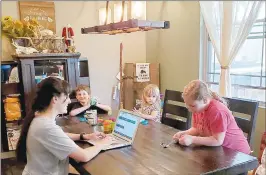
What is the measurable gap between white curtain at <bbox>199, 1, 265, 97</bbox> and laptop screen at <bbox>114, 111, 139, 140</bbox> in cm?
172

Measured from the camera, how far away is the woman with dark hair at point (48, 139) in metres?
1.47

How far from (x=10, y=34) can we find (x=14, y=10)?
13.9 inches

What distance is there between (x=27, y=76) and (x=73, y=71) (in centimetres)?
60

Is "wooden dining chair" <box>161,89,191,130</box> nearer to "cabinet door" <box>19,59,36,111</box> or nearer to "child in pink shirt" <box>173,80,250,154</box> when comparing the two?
"child in pink shirt" <box>173,80,250,154</box>

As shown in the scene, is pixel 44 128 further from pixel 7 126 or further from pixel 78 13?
pixel 78 13

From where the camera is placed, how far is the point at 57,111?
1599mm

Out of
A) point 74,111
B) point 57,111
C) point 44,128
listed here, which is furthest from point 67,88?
point 74,111

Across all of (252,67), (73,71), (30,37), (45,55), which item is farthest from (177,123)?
(30,37)

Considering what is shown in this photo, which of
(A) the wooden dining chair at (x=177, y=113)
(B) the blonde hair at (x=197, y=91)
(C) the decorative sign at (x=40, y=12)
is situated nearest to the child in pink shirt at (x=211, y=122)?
(B) the blonde hair at (x=197, y=91)

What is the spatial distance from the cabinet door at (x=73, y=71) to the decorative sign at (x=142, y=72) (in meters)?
0.99

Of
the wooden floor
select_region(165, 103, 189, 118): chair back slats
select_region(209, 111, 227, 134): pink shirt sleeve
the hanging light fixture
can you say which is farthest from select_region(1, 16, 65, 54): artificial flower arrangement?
select_region(209, 111, 227, 134): pink shirt sleeve

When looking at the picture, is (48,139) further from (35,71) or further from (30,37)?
(30,37)

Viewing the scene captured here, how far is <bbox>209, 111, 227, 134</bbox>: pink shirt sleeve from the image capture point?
1682mm

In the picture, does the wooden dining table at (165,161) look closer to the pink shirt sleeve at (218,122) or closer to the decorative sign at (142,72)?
the pink shirt sleeve at (218,122)
